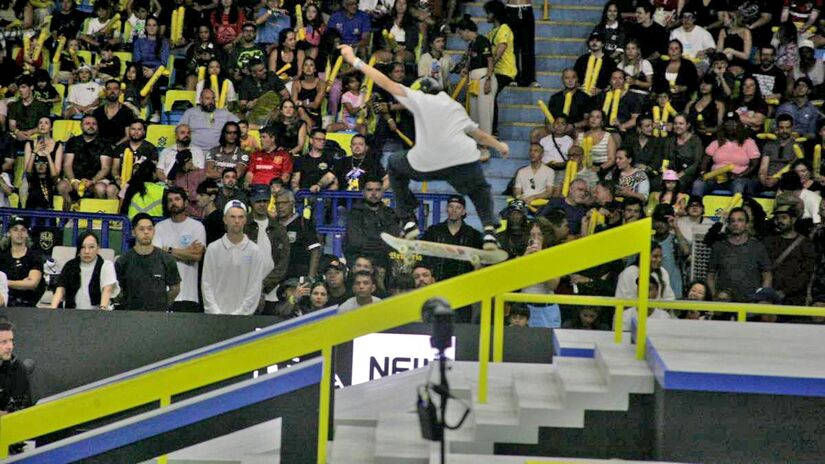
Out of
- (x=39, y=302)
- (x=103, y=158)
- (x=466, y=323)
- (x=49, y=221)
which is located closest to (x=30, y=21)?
(x=103, y=158)

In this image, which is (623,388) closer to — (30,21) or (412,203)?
(412,203)

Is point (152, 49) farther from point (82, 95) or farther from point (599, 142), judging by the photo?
point (599, 142)

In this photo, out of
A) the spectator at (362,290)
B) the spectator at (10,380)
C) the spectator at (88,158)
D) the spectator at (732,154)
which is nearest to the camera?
the spectator at (10,380)

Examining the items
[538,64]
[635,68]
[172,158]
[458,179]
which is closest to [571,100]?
[635,68]

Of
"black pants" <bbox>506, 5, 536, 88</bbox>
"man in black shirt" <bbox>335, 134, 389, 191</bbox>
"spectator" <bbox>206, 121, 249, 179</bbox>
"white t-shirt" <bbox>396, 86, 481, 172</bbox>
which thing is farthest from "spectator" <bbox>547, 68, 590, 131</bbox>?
"white t-shirt" <bbox>396, 86, 481, 172</bbox>

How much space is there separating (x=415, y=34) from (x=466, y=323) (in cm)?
536

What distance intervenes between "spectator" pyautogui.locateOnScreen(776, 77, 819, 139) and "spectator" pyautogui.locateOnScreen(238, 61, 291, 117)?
5.45 meters

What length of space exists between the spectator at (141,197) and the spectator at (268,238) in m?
1.78

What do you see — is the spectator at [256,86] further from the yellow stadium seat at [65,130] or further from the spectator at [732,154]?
the spectator at [732,154]

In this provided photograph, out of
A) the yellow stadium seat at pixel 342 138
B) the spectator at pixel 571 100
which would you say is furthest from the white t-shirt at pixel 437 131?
the spectator at pixel 571 100

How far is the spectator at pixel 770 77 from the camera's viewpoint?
15461 mm

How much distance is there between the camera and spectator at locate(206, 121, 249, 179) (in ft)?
46.7

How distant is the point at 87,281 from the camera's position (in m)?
12.4

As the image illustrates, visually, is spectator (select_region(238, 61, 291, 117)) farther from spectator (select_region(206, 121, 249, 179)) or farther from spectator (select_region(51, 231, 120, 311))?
spectator (select_region(51, 231, 120, 311))
